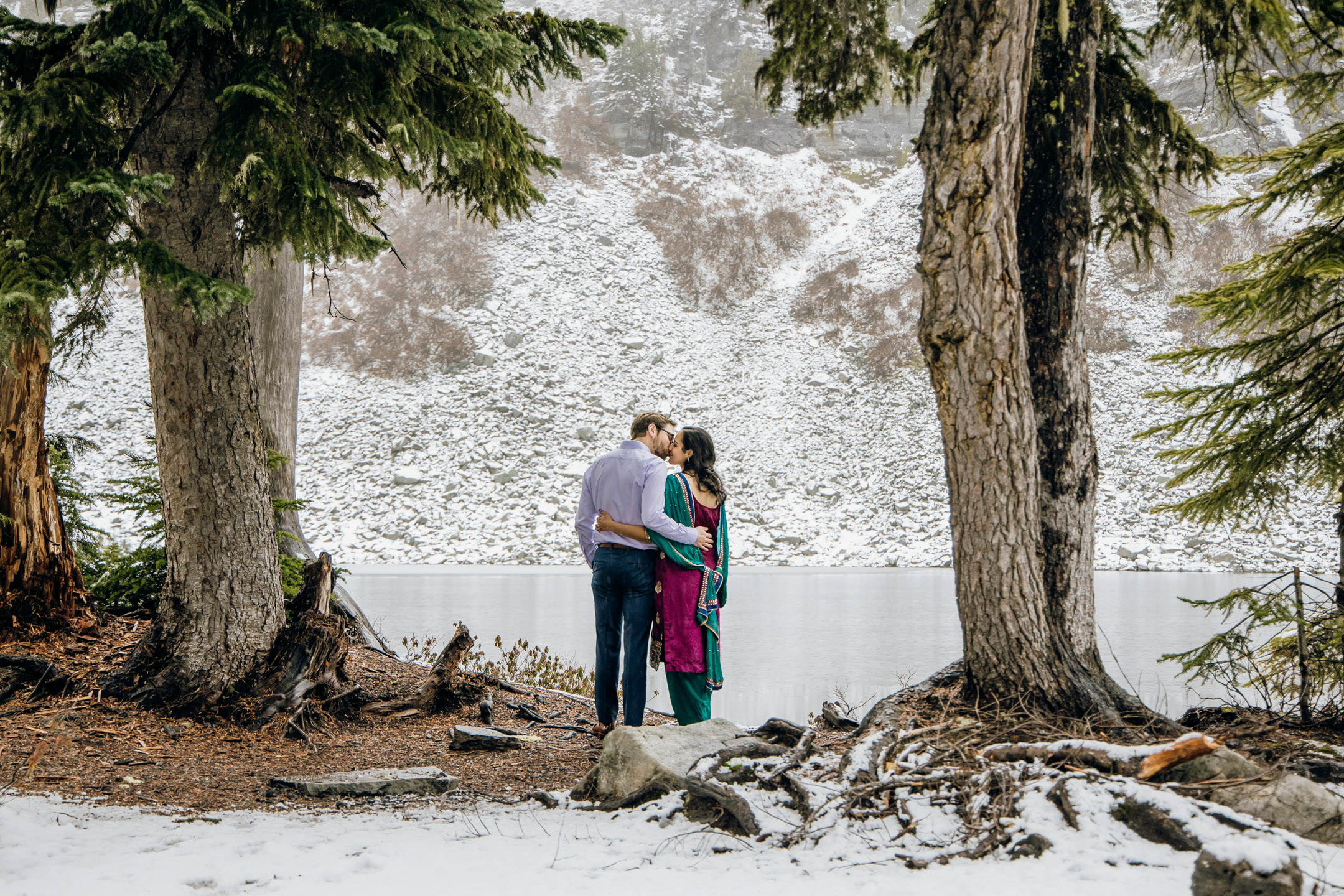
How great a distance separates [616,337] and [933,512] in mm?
15340

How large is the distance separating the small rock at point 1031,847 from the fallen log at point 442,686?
12.1 ft

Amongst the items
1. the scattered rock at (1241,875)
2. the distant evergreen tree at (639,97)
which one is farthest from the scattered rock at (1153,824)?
the distant evergreen tree at (639,97)

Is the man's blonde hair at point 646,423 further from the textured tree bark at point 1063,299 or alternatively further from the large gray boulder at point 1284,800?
the large gray boulder at point 1284,800

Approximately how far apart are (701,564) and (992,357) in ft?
5.96

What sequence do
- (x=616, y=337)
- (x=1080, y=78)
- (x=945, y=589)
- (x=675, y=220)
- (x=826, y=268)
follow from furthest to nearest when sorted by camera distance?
1. (x=675, y=220)
2. (x=826, y=268)
3. (x=616, y=337)
4. (x=945, y=589)
5. (x=1080, y=78)

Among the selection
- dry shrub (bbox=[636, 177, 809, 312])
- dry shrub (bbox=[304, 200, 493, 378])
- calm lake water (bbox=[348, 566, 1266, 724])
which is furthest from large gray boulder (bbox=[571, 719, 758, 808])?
dry shrub (bbox=[636, 177, 809, 312])

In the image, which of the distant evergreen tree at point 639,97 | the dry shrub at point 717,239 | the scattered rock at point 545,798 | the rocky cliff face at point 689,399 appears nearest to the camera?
the scattered rock at point 545,798

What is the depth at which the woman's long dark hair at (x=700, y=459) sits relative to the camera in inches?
184

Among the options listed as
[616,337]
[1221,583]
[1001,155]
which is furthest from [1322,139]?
[616,337]

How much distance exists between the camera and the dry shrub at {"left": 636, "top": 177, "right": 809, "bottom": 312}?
3953 cm

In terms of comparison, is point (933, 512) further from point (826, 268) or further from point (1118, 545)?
point (826, 268)

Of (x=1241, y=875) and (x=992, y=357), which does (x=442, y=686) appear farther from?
(x=1241, y=875)

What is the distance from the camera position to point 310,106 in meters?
5.06

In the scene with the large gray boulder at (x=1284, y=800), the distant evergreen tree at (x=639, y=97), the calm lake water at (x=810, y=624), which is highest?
the distant evergreen tree at (x=639, y=97)
